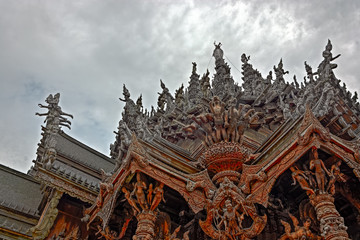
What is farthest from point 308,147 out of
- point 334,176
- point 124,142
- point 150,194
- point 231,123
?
point 124,142

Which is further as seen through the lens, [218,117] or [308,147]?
[218,117]

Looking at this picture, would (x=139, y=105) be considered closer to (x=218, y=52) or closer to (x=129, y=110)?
(x=129, y=110)

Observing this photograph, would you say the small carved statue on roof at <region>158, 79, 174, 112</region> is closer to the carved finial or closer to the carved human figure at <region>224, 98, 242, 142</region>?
the carved finial

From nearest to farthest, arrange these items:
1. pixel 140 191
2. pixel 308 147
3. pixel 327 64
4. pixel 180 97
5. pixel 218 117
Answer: pixel 308 147
pixel 140 191
pixel 218 117
pixel 327 64
pixel 180 97

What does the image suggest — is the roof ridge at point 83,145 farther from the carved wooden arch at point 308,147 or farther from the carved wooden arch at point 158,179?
the carved wooden arch at point 308,147

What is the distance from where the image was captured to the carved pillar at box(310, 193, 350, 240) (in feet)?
14.5

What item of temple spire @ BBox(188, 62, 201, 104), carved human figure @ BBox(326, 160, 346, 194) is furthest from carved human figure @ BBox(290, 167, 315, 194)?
temple spire @ BBox(188, 62, 201, 104)

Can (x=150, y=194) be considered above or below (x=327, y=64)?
below

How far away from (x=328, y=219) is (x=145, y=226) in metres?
3.15

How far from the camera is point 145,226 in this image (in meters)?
5.78

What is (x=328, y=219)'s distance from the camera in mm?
4617

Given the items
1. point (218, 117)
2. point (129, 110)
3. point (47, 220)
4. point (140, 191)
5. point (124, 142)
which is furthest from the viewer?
point (129, 110)

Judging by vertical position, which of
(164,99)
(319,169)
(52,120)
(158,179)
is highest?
(164,99)

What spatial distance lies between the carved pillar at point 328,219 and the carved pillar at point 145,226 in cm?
292
